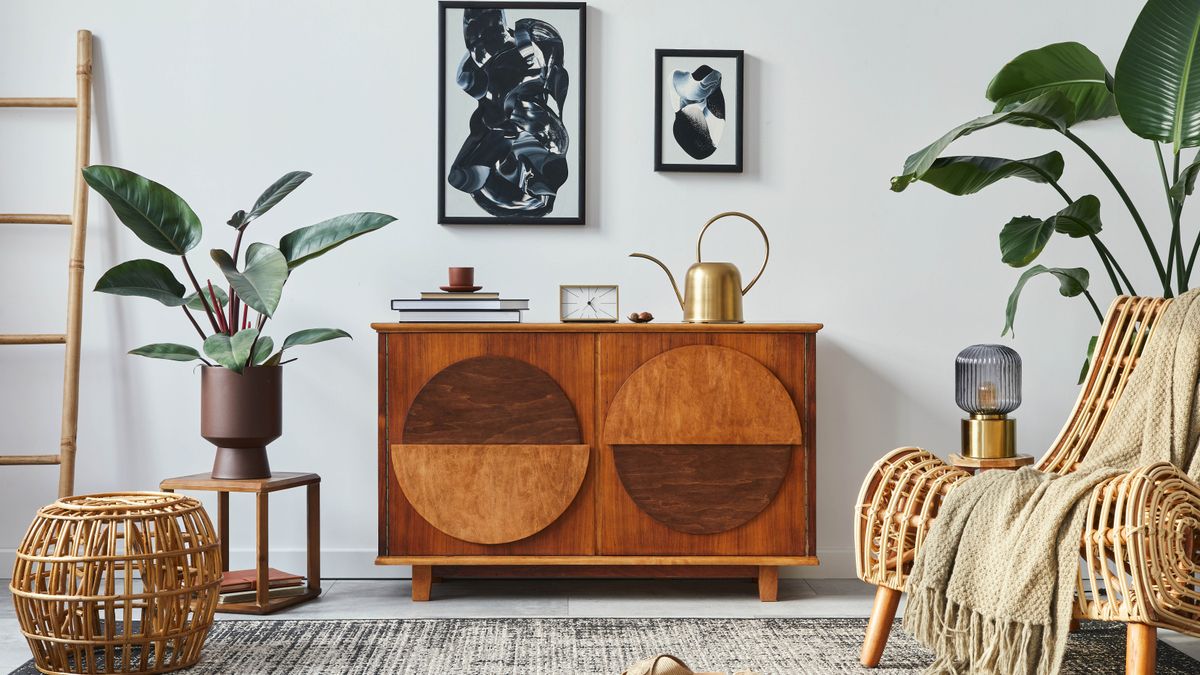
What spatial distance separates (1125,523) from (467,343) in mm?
1655

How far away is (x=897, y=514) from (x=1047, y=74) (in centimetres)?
141

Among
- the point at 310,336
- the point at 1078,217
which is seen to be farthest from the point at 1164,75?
the point at 310,336

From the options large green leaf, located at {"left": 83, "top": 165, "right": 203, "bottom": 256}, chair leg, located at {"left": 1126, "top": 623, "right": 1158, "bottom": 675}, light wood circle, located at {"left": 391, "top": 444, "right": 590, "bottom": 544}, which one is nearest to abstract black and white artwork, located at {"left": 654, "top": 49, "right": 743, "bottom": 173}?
light wood circle, located at {"left": 391, "top": 444, "right": 590, "bottom": 544}

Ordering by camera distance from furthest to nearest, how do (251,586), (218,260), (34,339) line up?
(34,339)
(251,586)
(218,260)

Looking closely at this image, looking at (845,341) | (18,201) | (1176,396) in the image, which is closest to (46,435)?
(18,201)

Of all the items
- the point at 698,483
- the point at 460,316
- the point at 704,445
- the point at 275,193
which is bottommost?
the point at 698,483

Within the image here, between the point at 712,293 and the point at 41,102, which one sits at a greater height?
the point at 41,102

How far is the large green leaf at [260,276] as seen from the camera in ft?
8.18

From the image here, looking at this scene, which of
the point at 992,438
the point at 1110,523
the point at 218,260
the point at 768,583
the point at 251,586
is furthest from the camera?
the point at 768,583

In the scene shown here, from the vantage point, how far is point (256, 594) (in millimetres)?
2740

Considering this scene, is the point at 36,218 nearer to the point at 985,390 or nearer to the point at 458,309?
the point at 458,309

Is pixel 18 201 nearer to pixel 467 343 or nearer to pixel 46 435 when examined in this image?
pixel 46 435

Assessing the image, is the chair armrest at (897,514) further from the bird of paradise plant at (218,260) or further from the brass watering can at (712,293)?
the bird of paradise plant at (218,260)

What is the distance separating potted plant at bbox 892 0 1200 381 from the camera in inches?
92.1
